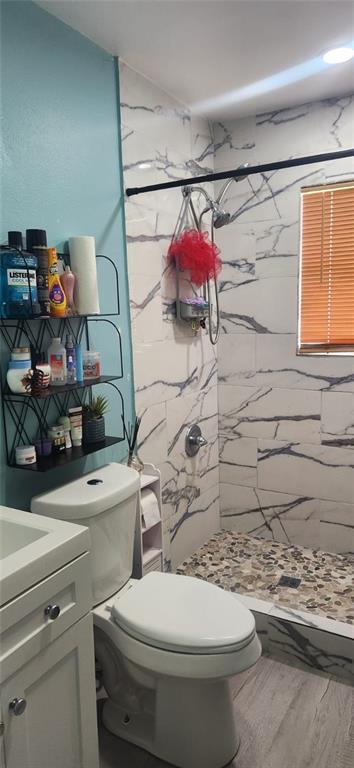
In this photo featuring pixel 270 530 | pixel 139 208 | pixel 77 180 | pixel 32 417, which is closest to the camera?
pixel 32 417

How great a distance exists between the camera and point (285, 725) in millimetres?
1801

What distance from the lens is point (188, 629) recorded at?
1512 millimetres

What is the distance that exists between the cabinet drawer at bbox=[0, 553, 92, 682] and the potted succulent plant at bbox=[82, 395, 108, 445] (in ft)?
1.94

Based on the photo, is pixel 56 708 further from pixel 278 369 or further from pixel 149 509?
pixel 278 369

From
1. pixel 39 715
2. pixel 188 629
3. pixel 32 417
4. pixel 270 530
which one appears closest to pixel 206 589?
pixel 188 629

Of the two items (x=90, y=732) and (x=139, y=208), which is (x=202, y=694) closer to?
(x=90, y=732)

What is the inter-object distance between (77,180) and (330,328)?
1519 mm

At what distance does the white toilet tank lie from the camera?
A: 1.58m

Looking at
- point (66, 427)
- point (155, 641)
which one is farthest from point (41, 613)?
point (66, 427)

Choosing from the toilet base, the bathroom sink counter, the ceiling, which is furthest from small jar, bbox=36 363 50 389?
the ceiling

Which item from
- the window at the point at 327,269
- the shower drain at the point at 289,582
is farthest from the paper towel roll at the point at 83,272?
the shower drain at the point at 289,582

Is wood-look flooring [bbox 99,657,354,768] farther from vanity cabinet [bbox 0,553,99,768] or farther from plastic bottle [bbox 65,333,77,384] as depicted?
plastic bottle [bbox 65,333,77,384]

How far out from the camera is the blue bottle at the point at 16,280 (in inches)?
58.4

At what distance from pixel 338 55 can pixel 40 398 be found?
184cm
